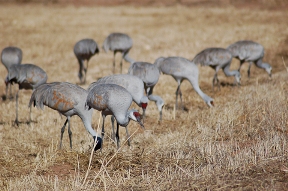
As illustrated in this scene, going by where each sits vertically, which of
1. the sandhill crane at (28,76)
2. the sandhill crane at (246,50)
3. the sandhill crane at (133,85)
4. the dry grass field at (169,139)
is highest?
the sandhill crane at (246,50)

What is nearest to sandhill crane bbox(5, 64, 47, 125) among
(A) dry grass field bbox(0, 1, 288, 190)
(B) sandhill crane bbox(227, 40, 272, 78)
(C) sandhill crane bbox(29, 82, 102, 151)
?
(A) dry grass field bbox(0, 1, 288, 190)

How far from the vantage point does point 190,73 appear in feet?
30.5

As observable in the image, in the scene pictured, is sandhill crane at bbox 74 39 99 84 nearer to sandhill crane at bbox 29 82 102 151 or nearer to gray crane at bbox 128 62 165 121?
gray crane at bbox 128 62 165 121

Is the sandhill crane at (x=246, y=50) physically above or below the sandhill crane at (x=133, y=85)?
above

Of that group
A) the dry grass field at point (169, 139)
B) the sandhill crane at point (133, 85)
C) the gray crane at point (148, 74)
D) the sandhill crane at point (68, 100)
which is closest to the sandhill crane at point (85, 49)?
the dry grass field at point (169, 139)

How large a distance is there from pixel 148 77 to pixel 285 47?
30.5 ft

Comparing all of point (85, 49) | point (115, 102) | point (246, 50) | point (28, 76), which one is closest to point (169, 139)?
point (115, 102)

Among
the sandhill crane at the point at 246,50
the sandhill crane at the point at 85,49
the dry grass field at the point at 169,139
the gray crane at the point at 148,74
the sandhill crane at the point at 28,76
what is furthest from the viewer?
the sandhill crane at the point at 85,49

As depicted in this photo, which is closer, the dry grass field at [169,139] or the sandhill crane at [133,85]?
the dry grass field at [169,139]

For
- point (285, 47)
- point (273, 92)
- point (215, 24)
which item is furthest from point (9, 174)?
point (215, 24)

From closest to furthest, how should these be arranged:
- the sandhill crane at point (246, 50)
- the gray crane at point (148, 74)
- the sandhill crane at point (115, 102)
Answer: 1. the sandhill crane at point (115, 102)
2. the gray crane at point (148, 74)
3. the sandhill crane at point (246, 50)

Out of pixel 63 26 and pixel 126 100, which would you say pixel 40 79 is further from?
pixel 63 26

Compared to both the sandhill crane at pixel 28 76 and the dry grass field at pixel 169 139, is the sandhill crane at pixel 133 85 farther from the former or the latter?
the sandhill crane at pixel 28 76

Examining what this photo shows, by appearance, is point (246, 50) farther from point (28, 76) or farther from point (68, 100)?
point (68, 100)
